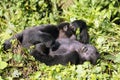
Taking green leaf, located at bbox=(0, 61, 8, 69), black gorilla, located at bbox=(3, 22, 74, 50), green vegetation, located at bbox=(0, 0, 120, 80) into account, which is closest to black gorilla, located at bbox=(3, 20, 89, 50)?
black gorilla, located at bbox=(3, 22, 74, 50)

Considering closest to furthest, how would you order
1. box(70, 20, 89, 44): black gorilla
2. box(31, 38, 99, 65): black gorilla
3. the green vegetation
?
the green vegetation, box(31, 38, 99, 65): black gorilla, box(70, 20, 89, 44): black gorilla

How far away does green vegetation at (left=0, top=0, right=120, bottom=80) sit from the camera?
5000mm

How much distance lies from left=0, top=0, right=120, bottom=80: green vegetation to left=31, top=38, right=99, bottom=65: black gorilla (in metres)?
0.09

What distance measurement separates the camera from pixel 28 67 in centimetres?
531

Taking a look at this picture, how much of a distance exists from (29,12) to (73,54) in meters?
2.18

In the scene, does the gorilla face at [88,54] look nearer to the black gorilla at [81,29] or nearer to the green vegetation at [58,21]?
the green vegetation at [58,21]

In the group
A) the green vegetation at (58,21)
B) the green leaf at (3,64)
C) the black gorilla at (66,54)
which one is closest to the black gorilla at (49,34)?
the black gorilla at (66,54)

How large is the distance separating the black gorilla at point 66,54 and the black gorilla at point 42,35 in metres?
0.11

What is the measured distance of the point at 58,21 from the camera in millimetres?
7109

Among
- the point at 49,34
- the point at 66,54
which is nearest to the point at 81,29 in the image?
the point at 49,34

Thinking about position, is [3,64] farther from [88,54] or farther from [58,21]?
[58,21]

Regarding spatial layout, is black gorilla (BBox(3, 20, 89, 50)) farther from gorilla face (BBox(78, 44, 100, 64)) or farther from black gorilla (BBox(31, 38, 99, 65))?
gorilla face (BBox(78, 44, 100, 64))

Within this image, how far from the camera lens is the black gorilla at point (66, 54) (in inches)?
208

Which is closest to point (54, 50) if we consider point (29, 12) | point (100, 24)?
point (100, 24)
